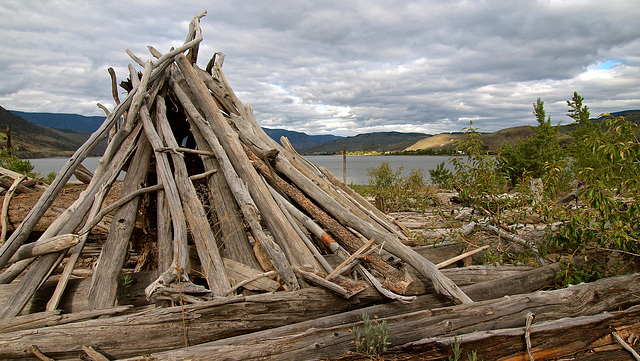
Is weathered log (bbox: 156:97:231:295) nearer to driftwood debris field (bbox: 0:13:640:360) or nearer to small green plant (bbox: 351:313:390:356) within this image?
driftwood debris field (bbox: 0:13:640:360)

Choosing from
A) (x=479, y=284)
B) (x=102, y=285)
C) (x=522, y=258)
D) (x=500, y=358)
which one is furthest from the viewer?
(x=522, y=258)

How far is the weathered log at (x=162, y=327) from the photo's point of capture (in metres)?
2.68

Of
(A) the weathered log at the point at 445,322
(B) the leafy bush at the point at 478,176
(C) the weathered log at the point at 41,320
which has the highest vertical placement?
(B) the leafy bush at the point at 478,176

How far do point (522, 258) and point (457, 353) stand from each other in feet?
7.90

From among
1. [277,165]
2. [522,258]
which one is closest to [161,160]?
[277,165]

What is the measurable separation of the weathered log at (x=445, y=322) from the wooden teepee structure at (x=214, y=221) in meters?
0.28

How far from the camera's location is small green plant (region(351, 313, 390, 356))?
8.66 ft

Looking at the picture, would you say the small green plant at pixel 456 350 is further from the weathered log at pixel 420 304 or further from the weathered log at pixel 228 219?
the weathered log at pixel 228 219

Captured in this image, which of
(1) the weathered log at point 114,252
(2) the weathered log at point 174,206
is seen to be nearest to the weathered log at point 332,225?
(2) the weathered log at point 174,206

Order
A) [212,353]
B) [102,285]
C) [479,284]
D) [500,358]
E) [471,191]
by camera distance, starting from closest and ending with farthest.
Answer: [212,353], [500,358], [102,285], [479,284], [471,191]

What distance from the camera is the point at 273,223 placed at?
13.1ft

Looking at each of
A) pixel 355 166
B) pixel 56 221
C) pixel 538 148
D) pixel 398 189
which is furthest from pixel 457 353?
pixel 355 166

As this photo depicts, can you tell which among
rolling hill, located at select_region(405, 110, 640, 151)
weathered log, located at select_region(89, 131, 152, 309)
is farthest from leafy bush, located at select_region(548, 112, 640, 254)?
weathered log, located at select_region(89, 131, 152, 309)

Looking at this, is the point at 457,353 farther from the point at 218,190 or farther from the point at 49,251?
the point at 49,251
